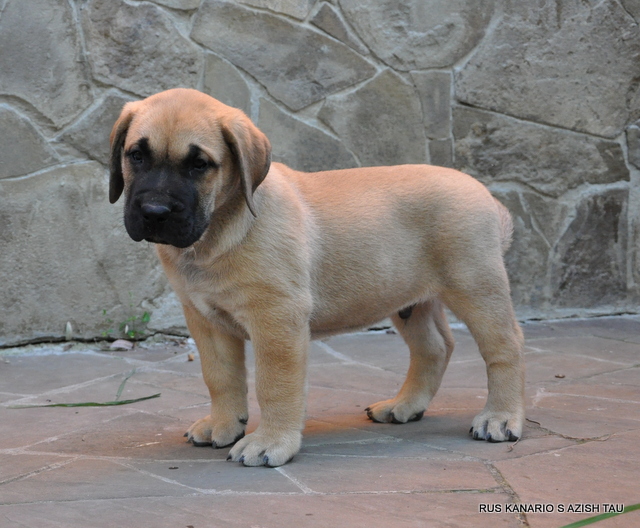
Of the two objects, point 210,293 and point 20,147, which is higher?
point 20,147

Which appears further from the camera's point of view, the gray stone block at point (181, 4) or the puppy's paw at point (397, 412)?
the gray stone block at point (181, 4)

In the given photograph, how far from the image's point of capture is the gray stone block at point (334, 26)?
610 centimetres

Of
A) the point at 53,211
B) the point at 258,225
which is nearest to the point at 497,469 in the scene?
the point at 258,225

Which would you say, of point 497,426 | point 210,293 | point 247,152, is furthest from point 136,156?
point 497,426

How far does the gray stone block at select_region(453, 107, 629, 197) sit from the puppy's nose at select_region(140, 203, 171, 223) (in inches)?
160

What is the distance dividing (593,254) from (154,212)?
16.0 ft

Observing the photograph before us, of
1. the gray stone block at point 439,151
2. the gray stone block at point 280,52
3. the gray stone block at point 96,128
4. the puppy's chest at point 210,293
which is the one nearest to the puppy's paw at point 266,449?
the puppy's chest at point 210,293

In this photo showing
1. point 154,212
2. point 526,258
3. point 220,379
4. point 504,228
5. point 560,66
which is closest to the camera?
point 154,212

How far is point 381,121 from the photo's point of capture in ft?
20.6

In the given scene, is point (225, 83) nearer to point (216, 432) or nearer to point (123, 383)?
point (123, 383)

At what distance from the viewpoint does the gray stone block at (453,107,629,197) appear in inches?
252

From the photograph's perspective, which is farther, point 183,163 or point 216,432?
point 216,432

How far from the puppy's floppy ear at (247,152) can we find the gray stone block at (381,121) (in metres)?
3.13

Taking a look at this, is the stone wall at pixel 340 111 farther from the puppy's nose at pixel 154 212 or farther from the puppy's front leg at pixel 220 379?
the puppy's nose at pixel 154 212
